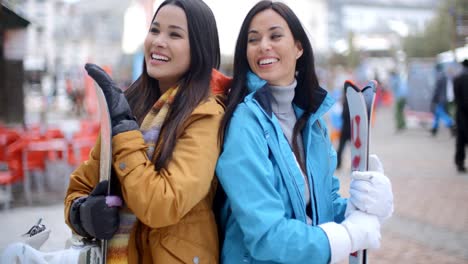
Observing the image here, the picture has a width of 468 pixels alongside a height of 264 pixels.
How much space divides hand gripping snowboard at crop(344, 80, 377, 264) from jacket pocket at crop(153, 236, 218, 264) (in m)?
0.59

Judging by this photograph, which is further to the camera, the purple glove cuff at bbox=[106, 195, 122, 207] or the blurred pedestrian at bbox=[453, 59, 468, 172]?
the blurred pedestrian at bbox=[453, 59, 468, 172]

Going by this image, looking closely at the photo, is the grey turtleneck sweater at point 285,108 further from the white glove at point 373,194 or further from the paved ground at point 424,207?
the paved ground at point 424,207

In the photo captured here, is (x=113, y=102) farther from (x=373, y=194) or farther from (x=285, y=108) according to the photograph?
(x=373, y=194)

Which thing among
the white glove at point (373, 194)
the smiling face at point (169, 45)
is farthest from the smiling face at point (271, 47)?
the white glove at point (373, 194)

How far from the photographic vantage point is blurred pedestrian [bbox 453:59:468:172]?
29.1ft

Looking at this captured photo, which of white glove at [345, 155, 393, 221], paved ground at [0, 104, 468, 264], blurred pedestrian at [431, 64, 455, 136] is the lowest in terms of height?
paved ground at [0, 104, 468, 264]

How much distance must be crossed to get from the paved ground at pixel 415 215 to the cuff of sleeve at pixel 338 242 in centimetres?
332

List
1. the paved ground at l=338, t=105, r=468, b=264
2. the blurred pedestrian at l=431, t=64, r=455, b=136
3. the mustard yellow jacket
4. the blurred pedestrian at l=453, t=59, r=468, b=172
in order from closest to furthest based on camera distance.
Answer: the mustard yellow jacket
the paved ground at l=338, t=105, r=468, b=264
the blurred pedestrian at l=453, t=59, r=468, b=172
the blurred pedestrian at l=431, t=64, r=455, b=136

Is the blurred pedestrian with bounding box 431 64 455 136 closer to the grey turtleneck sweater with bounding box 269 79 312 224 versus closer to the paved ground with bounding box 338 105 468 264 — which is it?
the paved ground with bounding box 338 105 468 264

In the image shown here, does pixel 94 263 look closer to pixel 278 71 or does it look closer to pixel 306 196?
pixel 306 196

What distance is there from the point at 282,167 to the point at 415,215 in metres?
5.12

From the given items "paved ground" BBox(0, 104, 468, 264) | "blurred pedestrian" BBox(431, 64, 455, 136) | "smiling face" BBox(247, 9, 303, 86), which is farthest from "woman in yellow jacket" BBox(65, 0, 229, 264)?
"blurred pedestrian" BBox(431, 64, 455, 136)

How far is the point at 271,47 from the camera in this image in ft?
6.35

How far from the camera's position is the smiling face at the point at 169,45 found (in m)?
1.90
